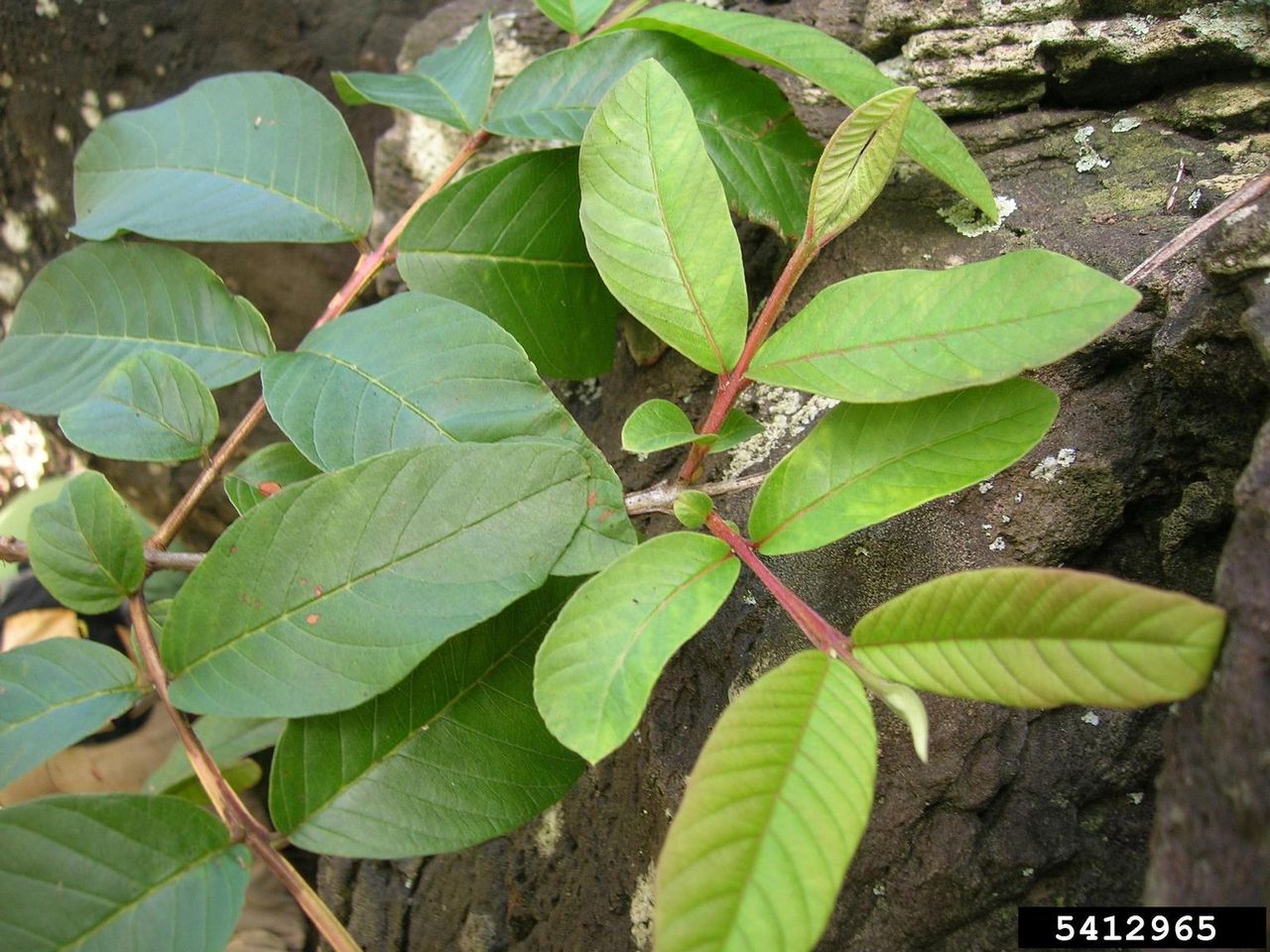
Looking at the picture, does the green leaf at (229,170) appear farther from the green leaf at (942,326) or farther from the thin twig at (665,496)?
the green leaf at (942,326)

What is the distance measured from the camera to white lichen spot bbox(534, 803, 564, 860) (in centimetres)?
127

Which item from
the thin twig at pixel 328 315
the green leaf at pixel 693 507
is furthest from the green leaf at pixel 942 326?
the thin twig at pixel 328 315

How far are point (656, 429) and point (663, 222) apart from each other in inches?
8.5

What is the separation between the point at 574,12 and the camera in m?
1.33

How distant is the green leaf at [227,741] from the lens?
1.53 m

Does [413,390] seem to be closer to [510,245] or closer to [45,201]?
[510,245]

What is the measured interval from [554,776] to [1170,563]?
706 millimetres

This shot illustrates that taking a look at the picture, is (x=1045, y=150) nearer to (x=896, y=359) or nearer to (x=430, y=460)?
(x=896, y=359)

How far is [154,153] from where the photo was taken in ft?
4.46

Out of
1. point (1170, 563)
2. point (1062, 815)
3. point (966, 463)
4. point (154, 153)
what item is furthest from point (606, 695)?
point (154, 153)

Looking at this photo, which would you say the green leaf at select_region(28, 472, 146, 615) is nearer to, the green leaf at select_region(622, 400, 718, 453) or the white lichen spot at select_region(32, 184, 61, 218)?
the green leaf at select_region(622, 400, 718, 453)

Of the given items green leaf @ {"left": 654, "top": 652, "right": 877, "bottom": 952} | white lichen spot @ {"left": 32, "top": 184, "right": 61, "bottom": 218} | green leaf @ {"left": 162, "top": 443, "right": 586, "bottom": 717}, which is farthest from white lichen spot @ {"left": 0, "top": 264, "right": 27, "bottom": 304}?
green leaf @ {"left": 654, "top": 652, "right": 877, "bottom": 952}

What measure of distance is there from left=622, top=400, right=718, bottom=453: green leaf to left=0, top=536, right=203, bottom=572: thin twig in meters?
0.53

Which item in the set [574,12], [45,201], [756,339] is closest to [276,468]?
[756,339]
